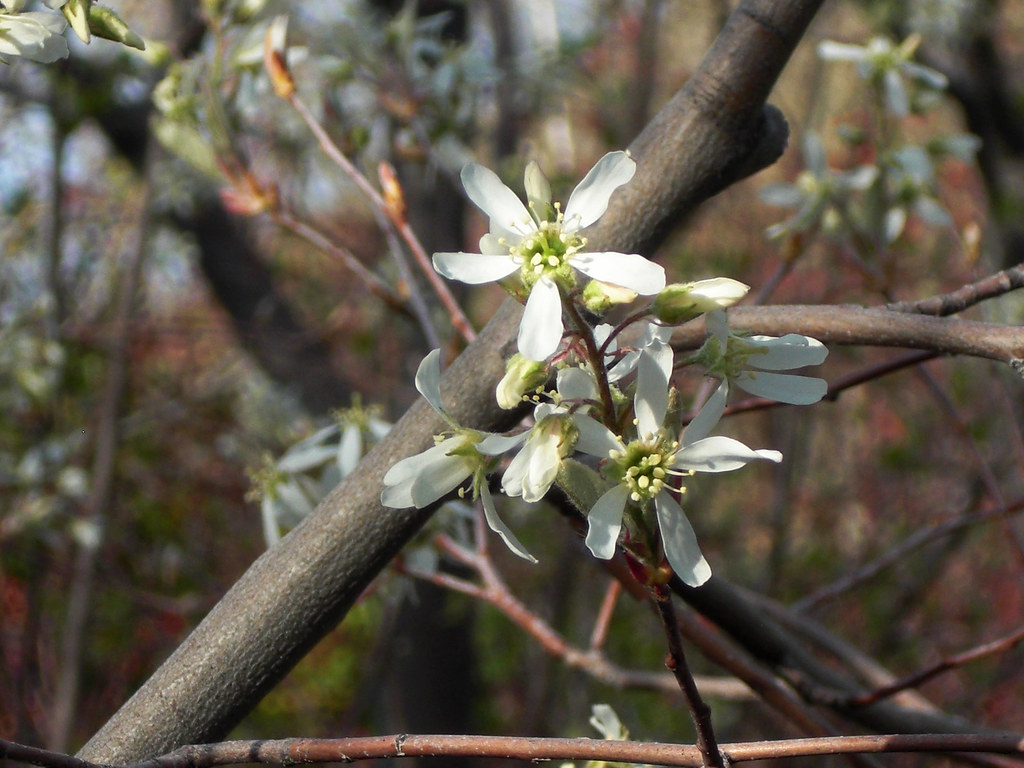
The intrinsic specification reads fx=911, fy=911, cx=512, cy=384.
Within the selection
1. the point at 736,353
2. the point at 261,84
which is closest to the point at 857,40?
the point at 261,84

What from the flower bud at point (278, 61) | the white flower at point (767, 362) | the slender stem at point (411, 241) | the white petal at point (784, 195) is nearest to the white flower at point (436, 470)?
the white flower at point (767, 362)

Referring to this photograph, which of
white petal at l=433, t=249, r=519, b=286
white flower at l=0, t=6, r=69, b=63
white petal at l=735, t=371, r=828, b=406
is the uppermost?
white flower at l=0, t=6, r=69, b=63

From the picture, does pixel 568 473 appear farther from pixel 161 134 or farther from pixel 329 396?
pixel 329 396

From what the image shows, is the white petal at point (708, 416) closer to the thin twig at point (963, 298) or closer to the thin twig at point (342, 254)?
the thin twig at point (963, 298)

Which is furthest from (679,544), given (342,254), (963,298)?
(342,254)

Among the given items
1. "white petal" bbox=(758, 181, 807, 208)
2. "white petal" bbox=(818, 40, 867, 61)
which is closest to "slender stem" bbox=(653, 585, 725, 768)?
"white petal" bbox=(758, 181, 807, 208)

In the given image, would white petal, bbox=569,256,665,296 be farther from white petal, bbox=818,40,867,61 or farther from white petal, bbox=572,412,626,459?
white petal, bbox=818,40,867,61

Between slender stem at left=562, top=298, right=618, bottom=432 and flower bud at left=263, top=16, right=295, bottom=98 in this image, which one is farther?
flower bud at left=263, top=16, right=295, bottom=98
